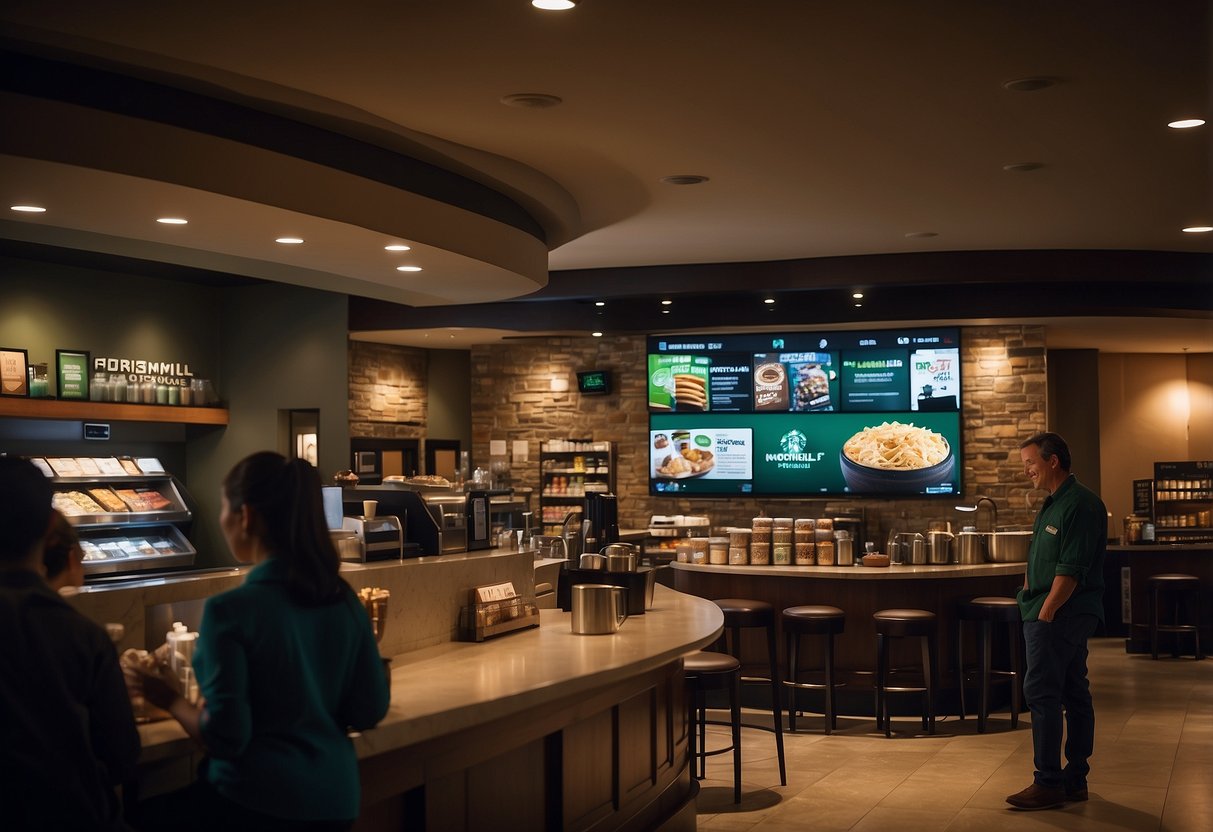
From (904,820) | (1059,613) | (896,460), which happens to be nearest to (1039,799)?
(904,820)

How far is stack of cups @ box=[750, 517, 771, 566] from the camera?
8.01 meters

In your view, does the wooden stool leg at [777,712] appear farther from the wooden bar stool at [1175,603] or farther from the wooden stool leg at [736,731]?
Result: the wooden bar stool at [1175,603]

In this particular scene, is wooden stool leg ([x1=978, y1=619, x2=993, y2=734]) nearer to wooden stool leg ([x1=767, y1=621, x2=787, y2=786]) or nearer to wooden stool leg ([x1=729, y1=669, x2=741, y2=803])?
wooden stool leg ([x1=767, y1=621, x2=787, y2=786])

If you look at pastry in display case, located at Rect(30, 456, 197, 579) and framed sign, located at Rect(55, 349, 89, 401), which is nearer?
pastry in display case, located at Rect(30, 456, 197, 579)

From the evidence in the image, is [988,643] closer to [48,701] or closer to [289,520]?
[289,520]

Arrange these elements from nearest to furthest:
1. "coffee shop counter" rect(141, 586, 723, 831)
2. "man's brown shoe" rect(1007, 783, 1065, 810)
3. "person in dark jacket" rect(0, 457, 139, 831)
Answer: "person in dark jacket" rect(0, 457, 139, 831) < "coffee shop counter" rect(141, 586, 723, 831) < "man's brown shoe" rect(1007, 783, 1065, 810)

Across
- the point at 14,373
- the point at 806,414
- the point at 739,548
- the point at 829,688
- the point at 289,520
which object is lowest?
the point at 829,688

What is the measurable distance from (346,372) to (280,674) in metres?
8.37

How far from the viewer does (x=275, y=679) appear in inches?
88.9

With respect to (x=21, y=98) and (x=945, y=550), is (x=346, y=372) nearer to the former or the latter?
(x=945, y=550)

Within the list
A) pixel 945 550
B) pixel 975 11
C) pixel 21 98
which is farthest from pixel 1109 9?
pixel 945 550

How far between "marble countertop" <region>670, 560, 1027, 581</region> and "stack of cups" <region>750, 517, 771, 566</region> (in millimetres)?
88

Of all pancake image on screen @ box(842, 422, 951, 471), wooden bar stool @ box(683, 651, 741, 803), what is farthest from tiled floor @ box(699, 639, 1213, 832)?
pancake image on screen @ box(842, 422, 951, 471)

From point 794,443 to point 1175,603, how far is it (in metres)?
3.53
